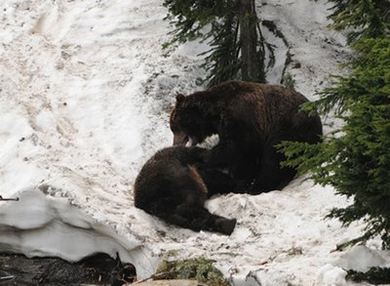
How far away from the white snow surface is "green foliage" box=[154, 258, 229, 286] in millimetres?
153

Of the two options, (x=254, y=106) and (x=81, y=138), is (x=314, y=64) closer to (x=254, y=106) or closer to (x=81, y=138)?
(x=254, y=106)

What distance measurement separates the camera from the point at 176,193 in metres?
8.69

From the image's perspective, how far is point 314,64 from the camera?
471 inches

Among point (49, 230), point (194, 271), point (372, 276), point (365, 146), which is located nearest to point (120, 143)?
point (49, 230)

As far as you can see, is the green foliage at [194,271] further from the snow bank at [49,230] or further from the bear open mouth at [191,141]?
the bear open mouth at [191,141]

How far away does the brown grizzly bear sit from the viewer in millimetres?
9695

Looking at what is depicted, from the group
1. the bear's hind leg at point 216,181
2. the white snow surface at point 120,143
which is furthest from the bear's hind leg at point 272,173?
the bear's hind leg at point 216,181

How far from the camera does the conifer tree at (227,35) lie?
11.0m

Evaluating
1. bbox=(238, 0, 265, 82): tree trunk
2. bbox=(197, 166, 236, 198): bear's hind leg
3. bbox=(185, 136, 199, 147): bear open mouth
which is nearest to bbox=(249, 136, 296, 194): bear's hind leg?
bbox=(197, 166, 236, 198): bear's hind leg

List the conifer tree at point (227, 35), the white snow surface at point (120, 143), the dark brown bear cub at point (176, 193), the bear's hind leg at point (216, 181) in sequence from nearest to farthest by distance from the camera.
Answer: the white snow surface at point (120, 143) < the dark brown bear cub at point (176, 193) < the bear's hind leg at point (216, 181) < the conifer tree at point (227, 35)

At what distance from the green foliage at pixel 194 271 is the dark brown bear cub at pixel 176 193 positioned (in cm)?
99

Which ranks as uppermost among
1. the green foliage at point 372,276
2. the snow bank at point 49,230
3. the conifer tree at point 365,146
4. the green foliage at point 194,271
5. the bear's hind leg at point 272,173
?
the conifer tree at point 365,146

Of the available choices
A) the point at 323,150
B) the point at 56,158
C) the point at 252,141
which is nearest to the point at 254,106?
the point at 252,141

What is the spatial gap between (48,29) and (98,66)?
166 cm
